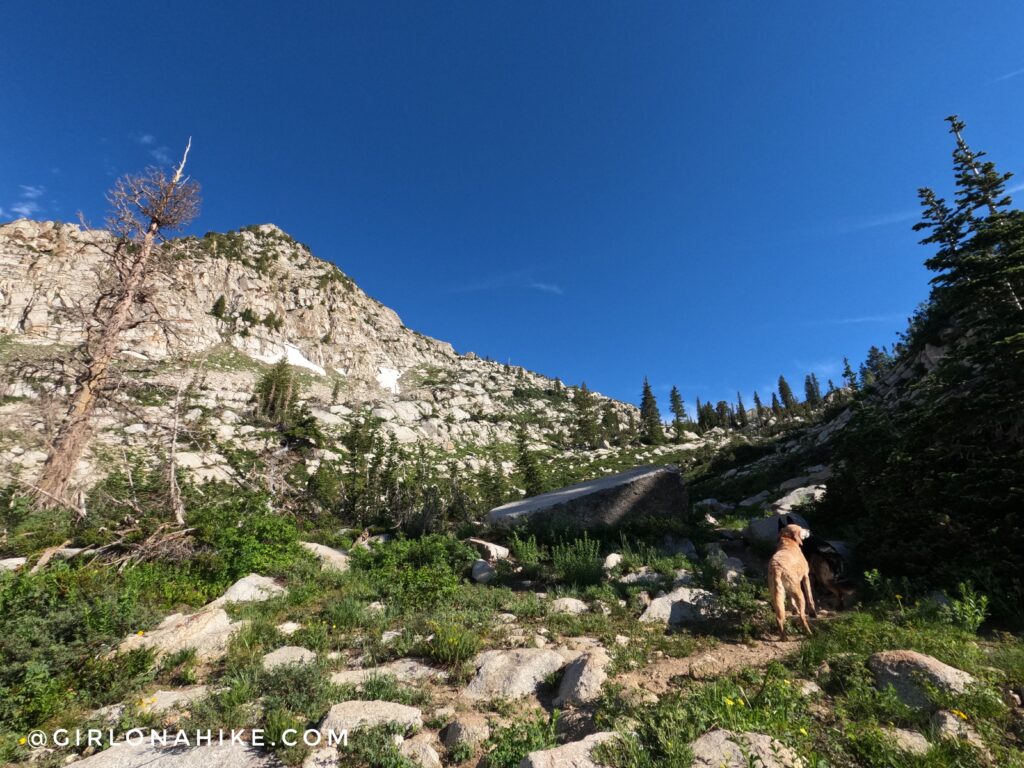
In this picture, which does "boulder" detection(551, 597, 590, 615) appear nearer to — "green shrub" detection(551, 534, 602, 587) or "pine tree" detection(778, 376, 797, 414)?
"green shrub" detection(551, 534, 602, 587)

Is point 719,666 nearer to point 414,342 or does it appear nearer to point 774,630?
point 774,630

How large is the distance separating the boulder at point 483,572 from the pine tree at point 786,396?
364ft

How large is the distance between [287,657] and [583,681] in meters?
4.65

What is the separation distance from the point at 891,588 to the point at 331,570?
41.8 feet

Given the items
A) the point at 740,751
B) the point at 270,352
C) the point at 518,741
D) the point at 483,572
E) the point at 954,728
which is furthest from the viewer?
the point at 270,352

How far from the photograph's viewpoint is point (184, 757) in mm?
3918

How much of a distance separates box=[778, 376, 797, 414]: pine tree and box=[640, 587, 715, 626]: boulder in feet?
365

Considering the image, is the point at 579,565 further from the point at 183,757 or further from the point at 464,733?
the point at 183,757

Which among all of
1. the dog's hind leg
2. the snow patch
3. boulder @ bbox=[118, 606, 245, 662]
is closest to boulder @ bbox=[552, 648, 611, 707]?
the dog's hind leg

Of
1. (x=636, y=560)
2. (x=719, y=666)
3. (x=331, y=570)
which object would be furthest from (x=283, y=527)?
(x=719, y=666)

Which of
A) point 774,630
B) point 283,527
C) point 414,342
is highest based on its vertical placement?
point 414,342

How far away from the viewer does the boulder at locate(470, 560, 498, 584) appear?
10773mm

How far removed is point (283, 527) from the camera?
11719 mm

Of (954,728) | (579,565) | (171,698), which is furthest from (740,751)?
(579,565)
